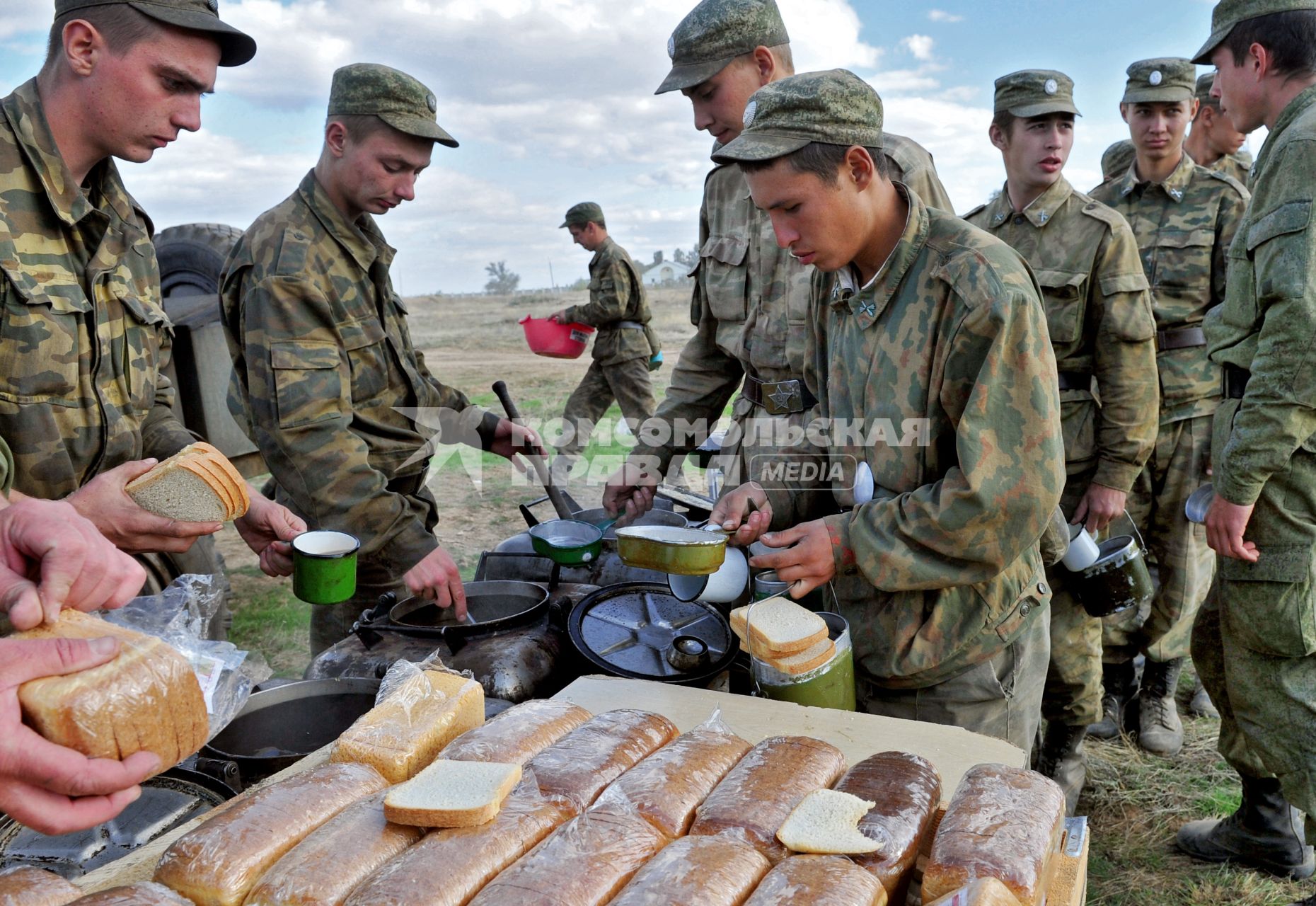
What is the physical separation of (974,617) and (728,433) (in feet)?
6.76

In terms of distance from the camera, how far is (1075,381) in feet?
13.9

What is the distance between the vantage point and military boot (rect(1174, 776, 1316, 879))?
3436 mm

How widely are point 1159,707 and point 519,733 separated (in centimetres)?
416

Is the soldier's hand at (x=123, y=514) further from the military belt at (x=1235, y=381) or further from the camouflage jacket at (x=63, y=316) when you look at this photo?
the military belt at (x=1235, y=381)

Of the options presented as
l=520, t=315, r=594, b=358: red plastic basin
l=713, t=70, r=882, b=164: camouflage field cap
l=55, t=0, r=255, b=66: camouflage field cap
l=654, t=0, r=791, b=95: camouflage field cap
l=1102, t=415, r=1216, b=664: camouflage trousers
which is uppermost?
l=654, t=0, r=791, b=95: camouflage field cap

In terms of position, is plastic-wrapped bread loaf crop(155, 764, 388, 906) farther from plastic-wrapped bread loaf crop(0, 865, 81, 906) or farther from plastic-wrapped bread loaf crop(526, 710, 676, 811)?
plastic-wrapped bread loaf crop(526, 710, 676, 811)

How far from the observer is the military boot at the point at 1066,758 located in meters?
3.85

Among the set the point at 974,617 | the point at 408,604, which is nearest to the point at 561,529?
the point at 408,604

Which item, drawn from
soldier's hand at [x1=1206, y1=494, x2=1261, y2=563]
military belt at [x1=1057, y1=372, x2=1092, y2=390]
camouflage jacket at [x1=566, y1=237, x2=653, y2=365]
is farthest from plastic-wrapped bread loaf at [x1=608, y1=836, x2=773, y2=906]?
camouflage jacket at [x1=566, y1=237, x2=653, y2=365]

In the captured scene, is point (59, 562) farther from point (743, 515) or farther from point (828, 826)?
point (743, 515)

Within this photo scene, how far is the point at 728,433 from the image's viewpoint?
14.2ft

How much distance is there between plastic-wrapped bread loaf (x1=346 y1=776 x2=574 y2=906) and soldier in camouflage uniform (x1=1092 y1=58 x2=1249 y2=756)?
13.0 ft

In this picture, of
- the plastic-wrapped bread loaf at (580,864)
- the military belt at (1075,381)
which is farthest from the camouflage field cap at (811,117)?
the military belt at (1075,381)

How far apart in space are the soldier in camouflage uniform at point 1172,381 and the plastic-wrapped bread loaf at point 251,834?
415 centimetres
